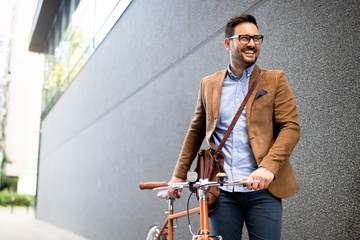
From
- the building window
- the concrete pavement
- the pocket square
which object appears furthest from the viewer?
the concrete pavement

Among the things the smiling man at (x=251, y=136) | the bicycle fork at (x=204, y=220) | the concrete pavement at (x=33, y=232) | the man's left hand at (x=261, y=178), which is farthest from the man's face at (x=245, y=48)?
the concrete pavement at (x=33, y=232)

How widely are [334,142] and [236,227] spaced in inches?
37.6

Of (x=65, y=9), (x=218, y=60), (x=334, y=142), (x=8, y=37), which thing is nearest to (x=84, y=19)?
(x=65, y=9)

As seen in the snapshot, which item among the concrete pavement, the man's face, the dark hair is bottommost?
the concrete pavement

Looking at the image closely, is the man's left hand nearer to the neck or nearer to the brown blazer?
the brown blazer

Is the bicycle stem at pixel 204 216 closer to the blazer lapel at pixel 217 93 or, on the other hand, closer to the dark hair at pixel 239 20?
the blazer lapel at pixel 217 93

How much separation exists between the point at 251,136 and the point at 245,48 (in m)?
0.45

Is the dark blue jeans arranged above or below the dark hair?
below

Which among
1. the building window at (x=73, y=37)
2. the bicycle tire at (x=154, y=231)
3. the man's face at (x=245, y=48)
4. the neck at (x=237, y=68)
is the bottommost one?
the bicycle tire at (x=154, y=231)

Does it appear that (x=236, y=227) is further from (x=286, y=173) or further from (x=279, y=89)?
(x=279, y=89)

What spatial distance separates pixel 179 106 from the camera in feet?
16.6

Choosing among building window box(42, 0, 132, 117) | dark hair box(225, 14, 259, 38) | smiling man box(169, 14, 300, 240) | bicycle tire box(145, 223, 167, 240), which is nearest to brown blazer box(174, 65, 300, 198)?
smiling man box(169, 14, 300, 240)

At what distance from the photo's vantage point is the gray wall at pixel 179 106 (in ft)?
8.71

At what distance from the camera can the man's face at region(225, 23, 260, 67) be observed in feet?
7.12
